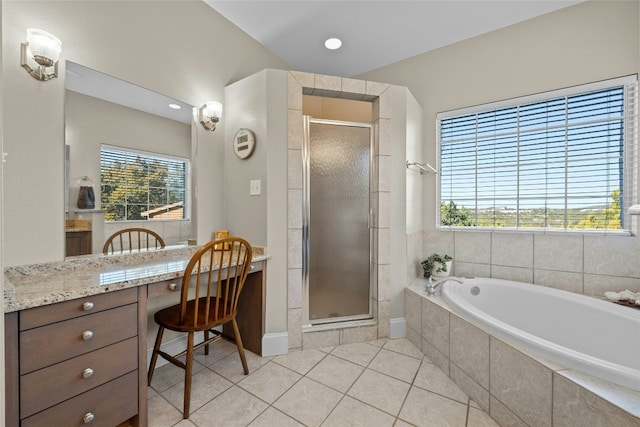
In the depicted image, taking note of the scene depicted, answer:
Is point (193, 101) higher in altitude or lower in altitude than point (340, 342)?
higher

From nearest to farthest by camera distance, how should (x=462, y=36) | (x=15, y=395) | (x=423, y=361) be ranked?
(x=15, y=395) → (x=423, y=361) → (x=462, y=36)

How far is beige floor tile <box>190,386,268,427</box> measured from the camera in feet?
4.85

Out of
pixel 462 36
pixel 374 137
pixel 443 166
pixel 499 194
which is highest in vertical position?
pixel 462 36

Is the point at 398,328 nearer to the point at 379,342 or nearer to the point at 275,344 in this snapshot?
the point at 379,342

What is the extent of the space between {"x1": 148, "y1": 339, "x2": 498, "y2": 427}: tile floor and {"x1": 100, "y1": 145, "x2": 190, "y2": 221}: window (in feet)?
3.55

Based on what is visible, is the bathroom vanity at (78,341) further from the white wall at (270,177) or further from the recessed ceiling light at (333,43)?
the recessed ceiling light at (333,43)

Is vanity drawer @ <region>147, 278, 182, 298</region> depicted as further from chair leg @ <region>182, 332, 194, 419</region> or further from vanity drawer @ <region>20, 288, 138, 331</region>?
chair leg @ <region>182, 332, 194, 419</region>

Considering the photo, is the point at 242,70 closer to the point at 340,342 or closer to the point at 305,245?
the point at 305,245

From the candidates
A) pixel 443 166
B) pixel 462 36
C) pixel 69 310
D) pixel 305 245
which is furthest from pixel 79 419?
pixel 462 36

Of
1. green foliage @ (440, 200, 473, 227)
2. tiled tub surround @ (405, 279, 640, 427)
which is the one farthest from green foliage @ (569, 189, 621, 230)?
tiled tub surround @ (405, 279, 640, 427)

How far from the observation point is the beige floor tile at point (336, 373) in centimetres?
179

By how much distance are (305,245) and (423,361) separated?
1207 millimetres

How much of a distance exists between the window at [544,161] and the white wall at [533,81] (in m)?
0.11

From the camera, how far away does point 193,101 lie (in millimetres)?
2129
